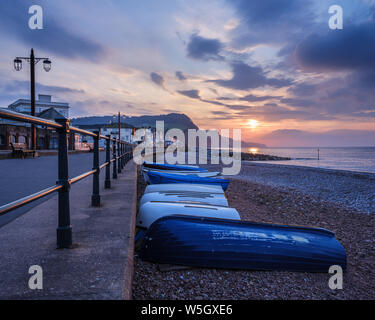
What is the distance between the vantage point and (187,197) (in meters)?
5.39

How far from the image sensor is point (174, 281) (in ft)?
8.99

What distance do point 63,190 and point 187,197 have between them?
3.38m

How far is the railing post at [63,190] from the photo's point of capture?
88.2 inches

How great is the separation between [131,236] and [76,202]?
1.93 meters

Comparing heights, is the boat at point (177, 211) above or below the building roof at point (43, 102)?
below

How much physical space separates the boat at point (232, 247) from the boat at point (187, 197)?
1682mm

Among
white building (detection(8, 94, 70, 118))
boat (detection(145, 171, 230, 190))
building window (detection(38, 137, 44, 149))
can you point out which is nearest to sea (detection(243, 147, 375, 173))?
boat (detection(145, 171, 230, 190))

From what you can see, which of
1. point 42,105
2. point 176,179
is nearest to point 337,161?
point 176,179

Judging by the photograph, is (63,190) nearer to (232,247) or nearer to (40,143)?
(232,247)

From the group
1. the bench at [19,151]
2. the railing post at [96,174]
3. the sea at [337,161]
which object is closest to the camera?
the railing post at [96,174]

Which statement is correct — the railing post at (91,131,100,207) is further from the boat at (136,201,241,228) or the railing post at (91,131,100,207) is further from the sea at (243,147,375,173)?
the sea at (243,147,375,173)

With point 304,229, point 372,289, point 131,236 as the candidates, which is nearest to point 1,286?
point 131,236

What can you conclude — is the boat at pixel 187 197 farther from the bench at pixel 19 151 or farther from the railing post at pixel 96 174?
the bench at pixel 19 151

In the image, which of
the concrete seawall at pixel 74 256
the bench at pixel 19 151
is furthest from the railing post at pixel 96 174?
the bench at pixel 19 151
